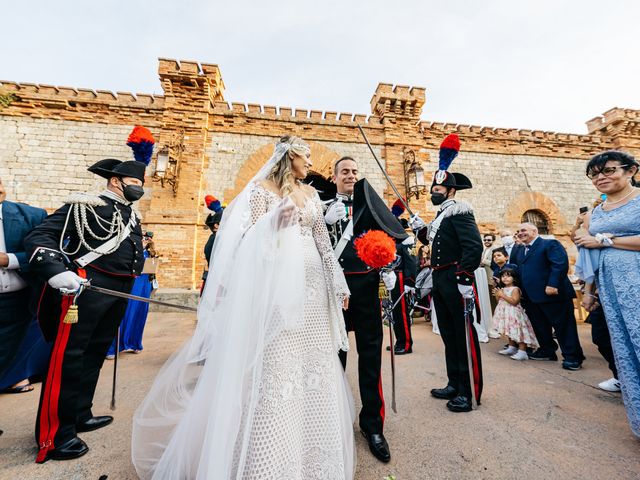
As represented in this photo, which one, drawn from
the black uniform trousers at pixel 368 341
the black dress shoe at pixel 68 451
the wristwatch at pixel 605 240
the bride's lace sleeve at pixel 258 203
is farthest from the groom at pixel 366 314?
the black dress shoe at pixel 68 451

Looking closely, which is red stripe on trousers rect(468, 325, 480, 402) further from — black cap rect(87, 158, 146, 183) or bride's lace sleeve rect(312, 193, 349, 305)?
black cap rect(87, 158, 146, 183)

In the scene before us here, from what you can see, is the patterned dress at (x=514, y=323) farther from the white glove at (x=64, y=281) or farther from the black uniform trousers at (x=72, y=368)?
the white glove at (x=64, y=281)

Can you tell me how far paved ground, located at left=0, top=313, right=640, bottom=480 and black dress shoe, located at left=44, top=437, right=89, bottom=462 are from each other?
1.7 inches

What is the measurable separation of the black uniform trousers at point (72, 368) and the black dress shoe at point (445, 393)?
10.9 feet

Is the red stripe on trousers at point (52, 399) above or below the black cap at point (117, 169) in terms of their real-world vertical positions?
below

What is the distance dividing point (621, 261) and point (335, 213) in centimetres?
247

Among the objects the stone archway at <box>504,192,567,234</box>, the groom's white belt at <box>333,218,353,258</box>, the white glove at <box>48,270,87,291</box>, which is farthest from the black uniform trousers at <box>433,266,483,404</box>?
the stone archway at <box>504,192,567,234</box>

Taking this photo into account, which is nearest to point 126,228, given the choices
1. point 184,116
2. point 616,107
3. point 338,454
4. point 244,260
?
point 244,260

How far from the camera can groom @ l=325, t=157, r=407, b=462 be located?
2240mm

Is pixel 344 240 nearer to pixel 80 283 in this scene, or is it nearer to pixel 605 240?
pixel 80 283

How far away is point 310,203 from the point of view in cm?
205

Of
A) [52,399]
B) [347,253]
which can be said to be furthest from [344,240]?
[52,399]

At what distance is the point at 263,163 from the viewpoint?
9.55 metres

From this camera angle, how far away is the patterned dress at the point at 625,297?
A: 2.28 m
